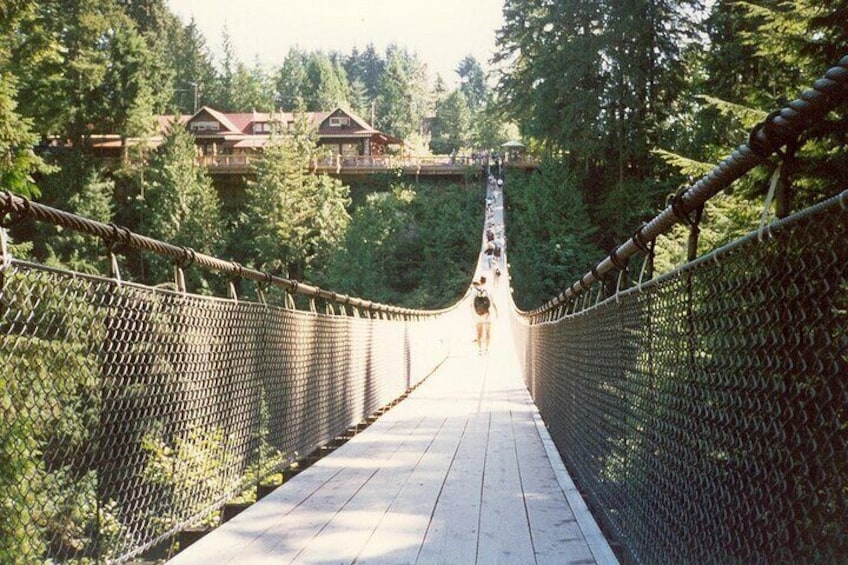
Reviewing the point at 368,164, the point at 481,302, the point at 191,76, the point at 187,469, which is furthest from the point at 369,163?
the point at 187,469

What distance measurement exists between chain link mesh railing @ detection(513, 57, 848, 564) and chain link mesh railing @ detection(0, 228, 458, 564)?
1.46m

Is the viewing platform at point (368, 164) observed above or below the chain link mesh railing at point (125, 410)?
above

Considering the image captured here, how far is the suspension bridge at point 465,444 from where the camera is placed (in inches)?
60.2

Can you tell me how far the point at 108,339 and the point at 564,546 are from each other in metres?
1.60

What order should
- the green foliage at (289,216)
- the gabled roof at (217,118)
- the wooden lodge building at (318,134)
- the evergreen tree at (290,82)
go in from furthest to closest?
1. the evergreen tree at (290,82)
2. the gabled roof at (217,118)
3. the wooden lodge building at (318,134)
4. the green foliage at (289,216)

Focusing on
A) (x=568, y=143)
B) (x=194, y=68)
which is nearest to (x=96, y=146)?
(x=568, y=143)

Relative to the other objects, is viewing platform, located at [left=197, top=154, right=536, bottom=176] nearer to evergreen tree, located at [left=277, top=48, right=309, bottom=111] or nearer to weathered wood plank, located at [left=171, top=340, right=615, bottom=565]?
weathered wood plank, located at [left=171, top=340, right=615, bottom=565]

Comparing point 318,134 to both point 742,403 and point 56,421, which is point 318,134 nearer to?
point 56,421

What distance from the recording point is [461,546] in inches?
125

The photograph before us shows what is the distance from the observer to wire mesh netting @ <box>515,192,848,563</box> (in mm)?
1366

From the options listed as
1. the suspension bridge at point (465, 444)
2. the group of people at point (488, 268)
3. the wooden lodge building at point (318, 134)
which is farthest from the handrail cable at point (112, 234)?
the wooden lodge building at point (318, 134)

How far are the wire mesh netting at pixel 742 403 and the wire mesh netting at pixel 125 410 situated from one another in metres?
1.45

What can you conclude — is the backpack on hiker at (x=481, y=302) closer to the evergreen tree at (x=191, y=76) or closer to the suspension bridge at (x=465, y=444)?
the suspension bridge at (x=465, y=444)

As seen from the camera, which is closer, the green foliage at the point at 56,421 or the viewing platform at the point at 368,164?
the green foliage at the point at 56,421
